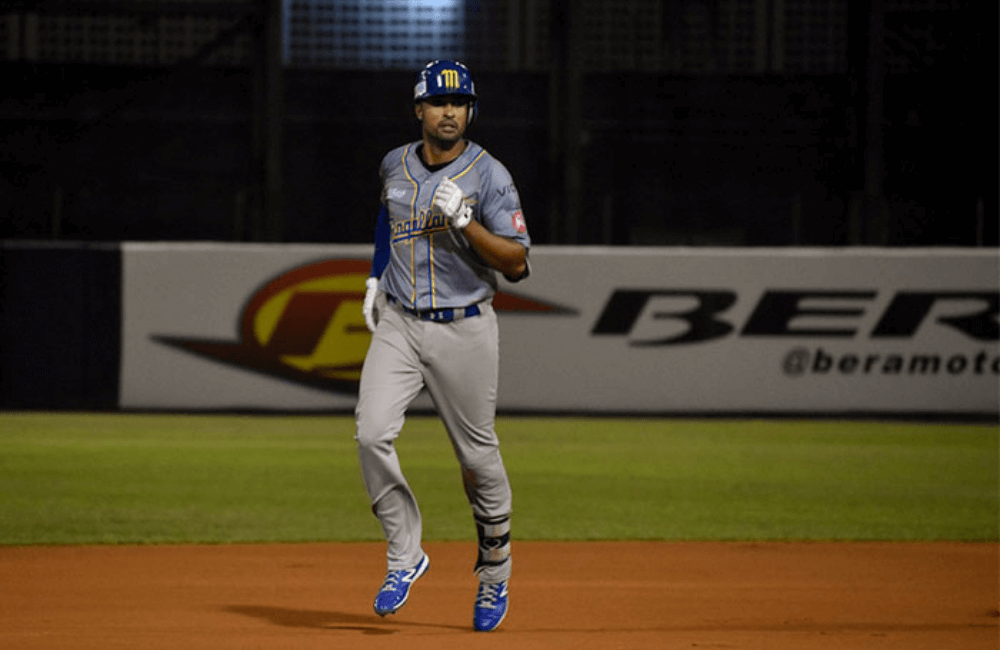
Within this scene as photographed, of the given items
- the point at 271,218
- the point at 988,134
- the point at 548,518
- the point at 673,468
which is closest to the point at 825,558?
the point at 548,518

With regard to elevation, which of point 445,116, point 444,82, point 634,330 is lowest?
point 634,330

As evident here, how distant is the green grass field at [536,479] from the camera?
29.6ft

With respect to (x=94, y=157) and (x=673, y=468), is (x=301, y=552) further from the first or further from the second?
(x=94, y=157)

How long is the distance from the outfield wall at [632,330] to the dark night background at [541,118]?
6.42 m

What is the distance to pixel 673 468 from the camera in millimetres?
12125

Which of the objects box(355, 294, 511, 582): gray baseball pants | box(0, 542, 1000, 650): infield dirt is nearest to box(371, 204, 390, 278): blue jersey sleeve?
box(355, 294, 511, 582): gray baseball pants

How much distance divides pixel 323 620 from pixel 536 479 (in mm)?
5464

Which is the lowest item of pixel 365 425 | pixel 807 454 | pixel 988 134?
pixel 807 454

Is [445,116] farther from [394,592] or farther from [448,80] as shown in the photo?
[394,592]

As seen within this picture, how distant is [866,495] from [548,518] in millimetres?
2595

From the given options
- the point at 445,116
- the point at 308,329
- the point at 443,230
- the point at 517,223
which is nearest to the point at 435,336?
the point at 443,230

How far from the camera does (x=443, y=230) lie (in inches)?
220

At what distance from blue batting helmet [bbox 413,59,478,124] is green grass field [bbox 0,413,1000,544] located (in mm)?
3611

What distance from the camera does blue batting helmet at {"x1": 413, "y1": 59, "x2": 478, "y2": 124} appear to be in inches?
219
